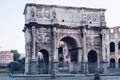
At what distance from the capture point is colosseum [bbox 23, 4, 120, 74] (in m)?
31.1

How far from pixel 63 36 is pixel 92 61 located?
17.9 feet

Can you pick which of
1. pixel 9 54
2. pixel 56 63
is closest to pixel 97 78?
pixel 56 63

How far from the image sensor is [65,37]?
109 feet

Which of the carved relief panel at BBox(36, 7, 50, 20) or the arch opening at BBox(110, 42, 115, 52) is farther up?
the carved relief panel at BBox(36, 7, 50, 20)

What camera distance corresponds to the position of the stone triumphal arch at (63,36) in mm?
31109

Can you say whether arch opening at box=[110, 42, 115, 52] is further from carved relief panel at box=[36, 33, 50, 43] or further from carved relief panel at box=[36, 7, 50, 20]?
carved relief panel at box=[36, 7, 50, 20]

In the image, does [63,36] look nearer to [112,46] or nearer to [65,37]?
[65,37]

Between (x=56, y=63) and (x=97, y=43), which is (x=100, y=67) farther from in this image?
(x=56, y=63)

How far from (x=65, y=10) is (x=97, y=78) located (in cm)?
1379

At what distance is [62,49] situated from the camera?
53.4 metres

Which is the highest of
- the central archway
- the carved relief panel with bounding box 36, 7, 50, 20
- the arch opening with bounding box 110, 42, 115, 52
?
the carved relief panel with bounding box 36, 7, 50, 20

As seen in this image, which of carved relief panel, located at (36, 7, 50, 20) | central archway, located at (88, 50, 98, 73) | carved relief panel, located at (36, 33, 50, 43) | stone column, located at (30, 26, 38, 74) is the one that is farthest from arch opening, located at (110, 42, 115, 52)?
stone column, located at (30, 26, 38, 74)

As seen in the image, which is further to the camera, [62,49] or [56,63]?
[62,49]

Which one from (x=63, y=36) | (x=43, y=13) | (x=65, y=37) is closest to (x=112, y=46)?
(x=65, y=37)
